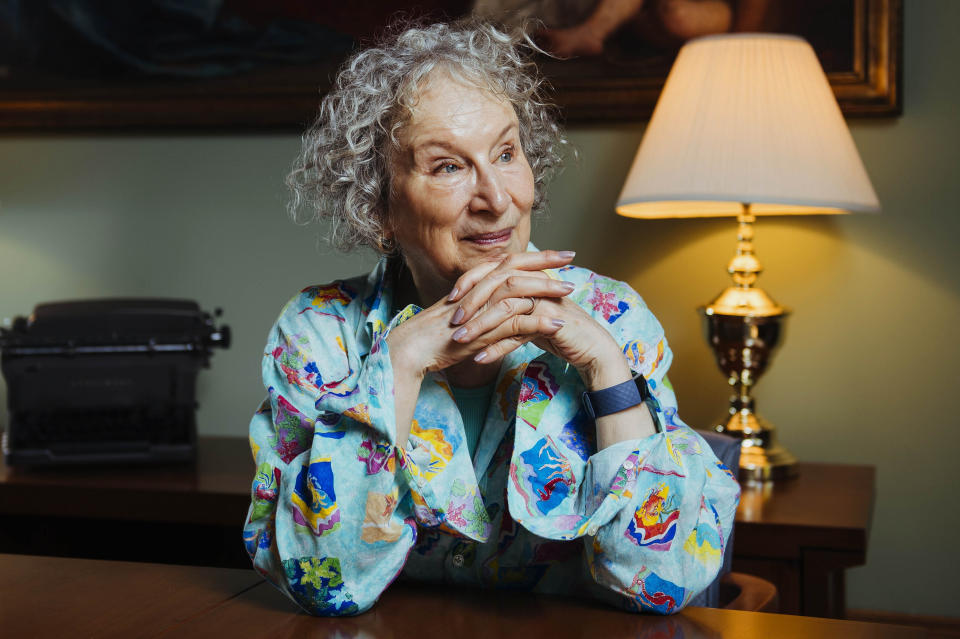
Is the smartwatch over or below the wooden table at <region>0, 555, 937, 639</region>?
over

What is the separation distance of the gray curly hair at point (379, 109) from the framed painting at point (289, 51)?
2.68 ft

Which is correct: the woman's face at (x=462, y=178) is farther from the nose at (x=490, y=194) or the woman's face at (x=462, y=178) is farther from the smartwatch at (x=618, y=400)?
the smartwatch at (x=618, y=400)

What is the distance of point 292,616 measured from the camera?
116 cm

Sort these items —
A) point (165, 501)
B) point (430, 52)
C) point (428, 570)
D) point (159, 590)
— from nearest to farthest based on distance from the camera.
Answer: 1. point (159, 590)
2. point (428, 570)
3. point (430, 52)
4. point (165, 501)

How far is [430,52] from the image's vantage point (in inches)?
57.4

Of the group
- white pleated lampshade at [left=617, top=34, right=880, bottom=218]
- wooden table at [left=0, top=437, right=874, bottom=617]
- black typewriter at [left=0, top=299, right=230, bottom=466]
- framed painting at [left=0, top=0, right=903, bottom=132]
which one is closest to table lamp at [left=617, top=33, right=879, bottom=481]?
white pleated lampshade at [left=617, top=34, right=880, bottom=218]

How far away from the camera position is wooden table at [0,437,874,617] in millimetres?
1855

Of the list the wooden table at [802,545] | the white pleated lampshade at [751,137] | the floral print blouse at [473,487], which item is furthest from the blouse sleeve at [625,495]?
the white pleated lampshade at [751,137]

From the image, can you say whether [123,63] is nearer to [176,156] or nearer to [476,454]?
[176,156]

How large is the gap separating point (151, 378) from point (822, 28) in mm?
1770

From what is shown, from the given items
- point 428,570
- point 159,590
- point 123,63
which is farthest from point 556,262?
point 123,63

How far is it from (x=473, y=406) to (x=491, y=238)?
0.24 m

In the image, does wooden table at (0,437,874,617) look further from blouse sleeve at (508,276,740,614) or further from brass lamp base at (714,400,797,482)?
blouse sleeve at (508,276,740,614)

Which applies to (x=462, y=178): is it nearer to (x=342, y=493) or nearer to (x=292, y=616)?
(x=342, y=493)
